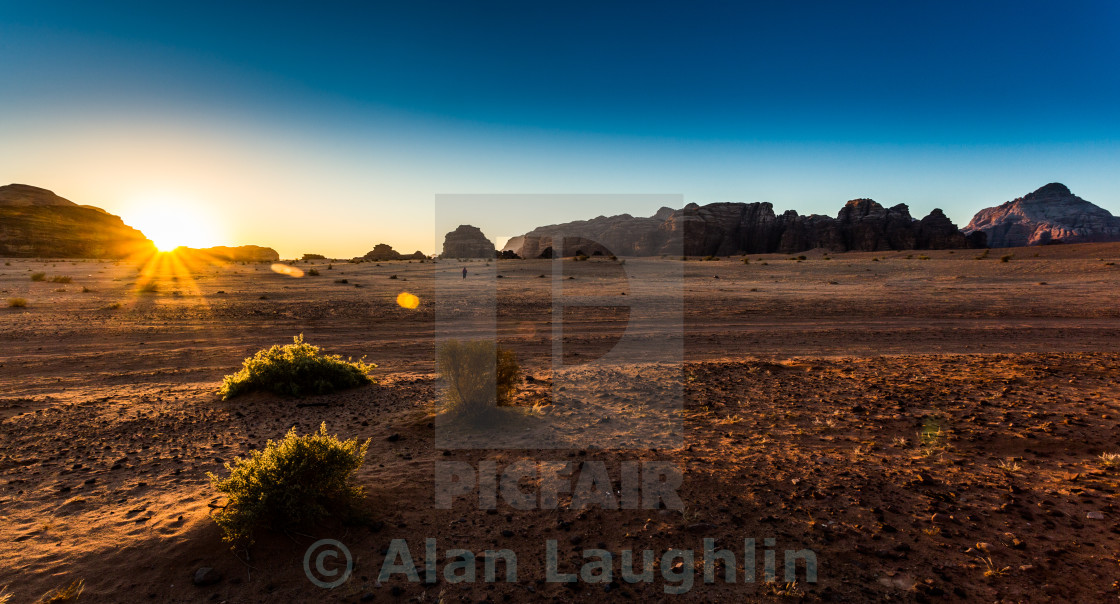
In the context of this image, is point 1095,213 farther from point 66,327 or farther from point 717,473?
point 66,327

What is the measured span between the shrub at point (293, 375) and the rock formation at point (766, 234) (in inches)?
3474

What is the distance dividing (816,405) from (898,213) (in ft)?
415

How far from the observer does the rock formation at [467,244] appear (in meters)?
144

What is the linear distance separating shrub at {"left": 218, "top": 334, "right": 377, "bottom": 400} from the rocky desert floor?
0.38 m

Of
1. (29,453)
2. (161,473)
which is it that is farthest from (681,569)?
(29,453)

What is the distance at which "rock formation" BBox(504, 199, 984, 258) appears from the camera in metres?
105

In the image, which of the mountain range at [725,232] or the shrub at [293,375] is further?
the mountain range at [725,232]

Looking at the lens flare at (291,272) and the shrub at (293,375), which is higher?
the lens flare at (291,272)

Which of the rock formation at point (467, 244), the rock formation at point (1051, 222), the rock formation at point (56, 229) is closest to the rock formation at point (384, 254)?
the rock formation at point (467, 244)

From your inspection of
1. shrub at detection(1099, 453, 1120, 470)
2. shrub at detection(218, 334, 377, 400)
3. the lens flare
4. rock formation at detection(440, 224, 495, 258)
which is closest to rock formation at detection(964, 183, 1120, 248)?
rock formation at detection(440, 224, 495, 258)

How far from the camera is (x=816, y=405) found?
28.8ft

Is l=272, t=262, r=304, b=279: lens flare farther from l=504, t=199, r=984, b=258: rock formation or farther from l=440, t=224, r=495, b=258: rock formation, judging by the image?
l=440, t=224, r=495, b=258: rock formation

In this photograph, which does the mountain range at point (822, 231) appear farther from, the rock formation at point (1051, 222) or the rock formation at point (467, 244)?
the rock formation at point (467, 244)

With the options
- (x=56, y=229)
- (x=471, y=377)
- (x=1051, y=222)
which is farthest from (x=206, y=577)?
(x=1051, y=222)
